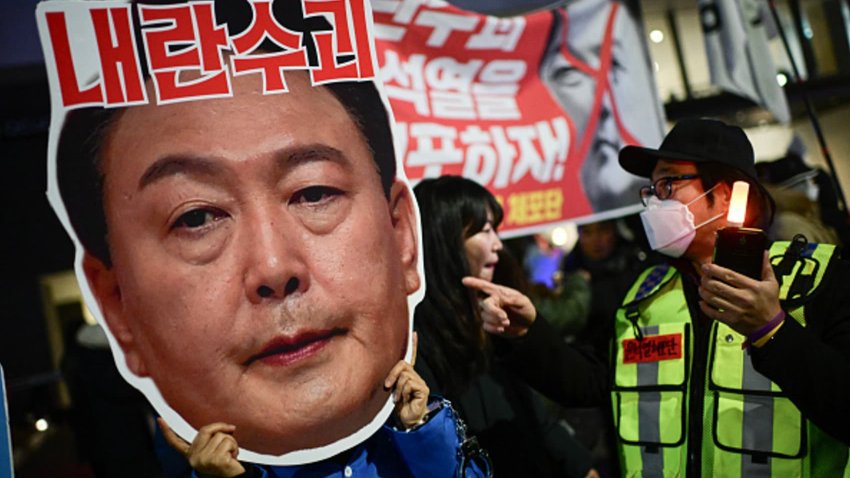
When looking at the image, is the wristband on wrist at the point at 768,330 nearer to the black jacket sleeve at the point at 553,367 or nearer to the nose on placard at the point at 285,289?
the black jacket sleeve at the point at 553,367

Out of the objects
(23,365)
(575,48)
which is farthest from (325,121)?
(575,48)

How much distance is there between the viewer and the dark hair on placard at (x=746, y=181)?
247 centimetres

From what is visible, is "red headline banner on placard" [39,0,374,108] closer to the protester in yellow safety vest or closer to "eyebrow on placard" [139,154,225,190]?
"eyebrow on placard" [139,154,225,190]

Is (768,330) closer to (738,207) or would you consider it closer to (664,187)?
(738,207)

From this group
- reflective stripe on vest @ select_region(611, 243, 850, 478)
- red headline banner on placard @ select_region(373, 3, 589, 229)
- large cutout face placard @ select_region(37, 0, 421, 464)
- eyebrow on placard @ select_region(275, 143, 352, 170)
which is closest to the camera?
large cutout face placard @ select_region(37, 0, 421, 464)

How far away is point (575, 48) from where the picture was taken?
3342 millimetres

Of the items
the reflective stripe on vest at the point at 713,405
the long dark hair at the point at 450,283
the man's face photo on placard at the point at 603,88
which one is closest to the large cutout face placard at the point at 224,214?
the long dark hair at the point at 450,283

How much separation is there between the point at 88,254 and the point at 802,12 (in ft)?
21.2

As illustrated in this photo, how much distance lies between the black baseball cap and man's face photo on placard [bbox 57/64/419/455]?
0.93m

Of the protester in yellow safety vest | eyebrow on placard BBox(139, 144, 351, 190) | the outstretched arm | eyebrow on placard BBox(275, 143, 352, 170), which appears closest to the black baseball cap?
the protester in yellow safety vest

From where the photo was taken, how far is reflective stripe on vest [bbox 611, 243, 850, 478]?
2311mm

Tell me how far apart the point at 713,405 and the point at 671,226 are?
1.68 ft

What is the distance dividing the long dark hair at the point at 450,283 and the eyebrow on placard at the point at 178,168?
0.78m

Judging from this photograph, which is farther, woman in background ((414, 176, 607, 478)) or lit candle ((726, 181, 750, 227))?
woman in background ((414, 176, 607, 478))
